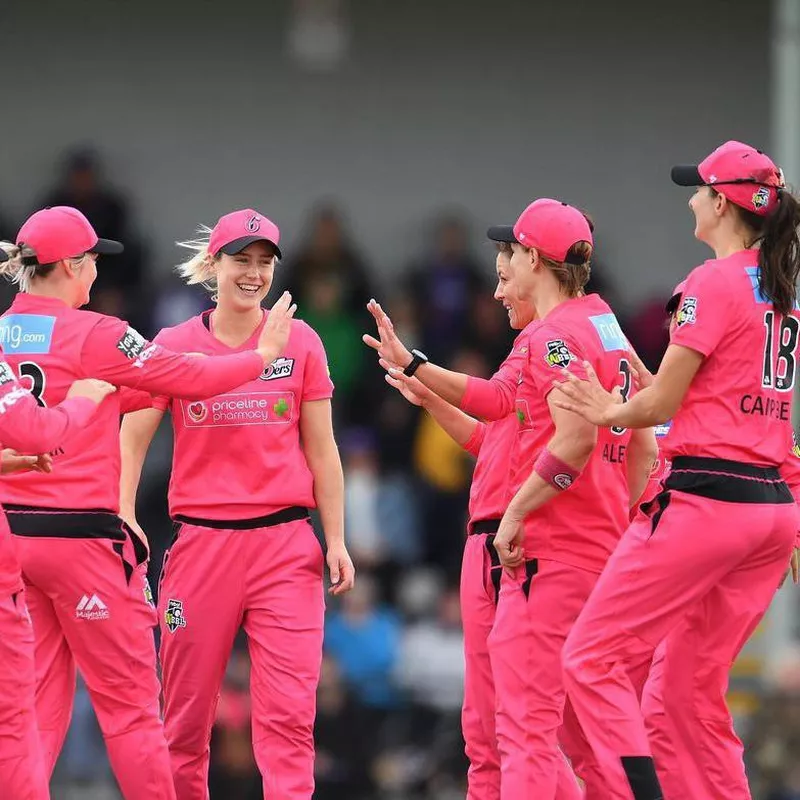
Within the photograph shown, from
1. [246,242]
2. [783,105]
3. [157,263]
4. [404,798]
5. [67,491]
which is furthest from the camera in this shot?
[157,263]

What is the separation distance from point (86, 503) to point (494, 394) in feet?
4.98

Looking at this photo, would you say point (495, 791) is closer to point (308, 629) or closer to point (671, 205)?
point (308, 629)

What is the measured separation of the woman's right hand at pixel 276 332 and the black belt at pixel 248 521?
23.8 inches

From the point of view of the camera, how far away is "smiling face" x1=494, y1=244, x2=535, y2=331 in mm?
6613

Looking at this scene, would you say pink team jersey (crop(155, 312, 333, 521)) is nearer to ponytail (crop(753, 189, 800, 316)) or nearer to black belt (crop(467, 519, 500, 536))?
black belt (crop(467, 519, 500, 536))

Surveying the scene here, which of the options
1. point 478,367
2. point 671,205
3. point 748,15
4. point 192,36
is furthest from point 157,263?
point 748,15

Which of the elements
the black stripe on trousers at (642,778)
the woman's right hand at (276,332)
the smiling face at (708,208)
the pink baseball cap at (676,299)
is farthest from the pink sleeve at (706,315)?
the woman's right hand at (276,332)

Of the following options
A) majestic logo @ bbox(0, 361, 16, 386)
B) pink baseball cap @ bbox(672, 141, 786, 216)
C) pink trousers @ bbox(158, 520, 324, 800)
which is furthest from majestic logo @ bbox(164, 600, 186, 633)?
pink baseball cap @ bbox(672, 141, 786, 216)

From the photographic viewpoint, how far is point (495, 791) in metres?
6.41

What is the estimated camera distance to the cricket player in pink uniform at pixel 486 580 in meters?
6.41

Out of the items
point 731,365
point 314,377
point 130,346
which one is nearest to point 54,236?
point 130,346

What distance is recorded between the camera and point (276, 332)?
640 cm

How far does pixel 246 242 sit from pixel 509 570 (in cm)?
156

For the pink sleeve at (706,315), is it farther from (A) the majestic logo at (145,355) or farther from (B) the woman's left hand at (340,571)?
(A) the majestic logo at (145,355)
